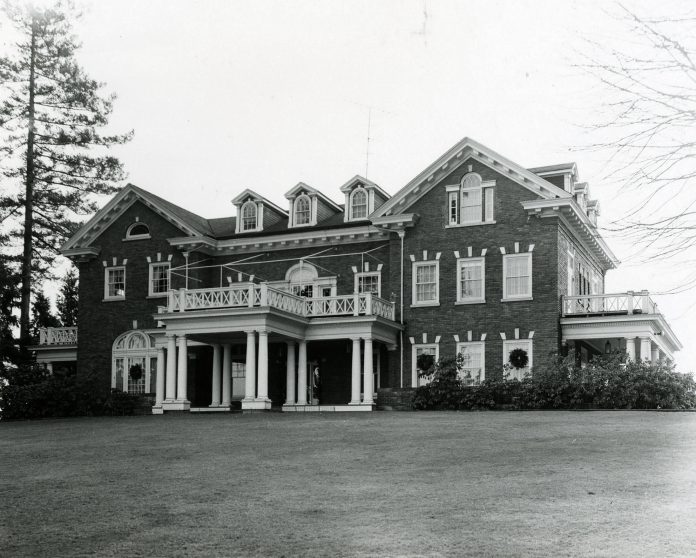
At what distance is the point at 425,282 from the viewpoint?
35.1 m

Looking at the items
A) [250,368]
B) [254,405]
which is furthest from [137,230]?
[254,405]

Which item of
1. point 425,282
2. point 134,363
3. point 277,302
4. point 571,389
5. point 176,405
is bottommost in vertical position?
point 176,405

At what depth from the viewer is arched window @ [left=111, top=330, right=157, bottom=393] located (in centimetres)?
3916

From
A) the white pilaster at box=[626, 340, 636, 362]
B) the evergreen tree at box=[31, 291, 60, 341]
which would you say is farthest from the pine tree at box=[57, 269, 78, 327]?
the white pilaster at box=[626, 340, 636, 362]

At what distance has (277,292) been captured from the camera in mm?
33062

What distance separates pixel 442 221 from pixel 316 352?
7.21 m

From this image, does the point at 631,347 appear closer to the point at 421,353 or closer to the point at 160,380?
the point at 421,353

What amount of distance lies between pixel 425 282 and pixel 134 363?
12924 millimetres

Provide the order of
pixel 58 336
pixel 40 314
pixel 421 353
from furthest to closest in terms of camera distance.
Result: pixel 40 314 → pixel 58 336 → pixel 421 353

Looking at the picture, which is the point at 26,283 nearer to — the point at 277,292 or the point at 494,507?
the point at 277,292

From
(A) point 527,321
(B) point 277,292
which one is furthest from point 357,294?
(A) point 527,321

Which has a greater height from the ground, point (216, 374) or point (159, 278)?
point (159, 278)

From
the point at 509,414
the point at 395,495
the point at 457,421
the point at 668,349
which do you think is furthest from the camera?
the point at 668,349

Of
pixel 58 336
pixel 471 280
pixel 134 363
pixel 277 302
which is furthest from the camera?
pixel 58 336
